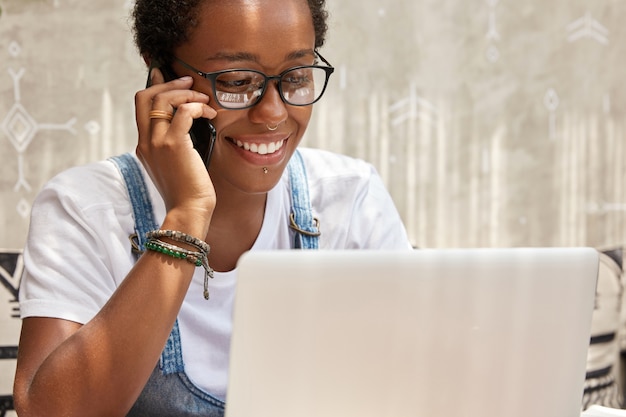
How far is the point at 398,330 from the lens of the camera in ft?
2.73

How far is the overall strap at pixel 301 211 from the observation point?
63.1 inches

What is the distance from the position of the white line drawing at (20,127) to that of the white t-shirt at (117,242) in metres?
1.28

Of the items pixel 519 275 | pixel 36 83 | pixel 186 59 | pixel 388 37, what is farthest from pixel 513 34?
pixel 519 275

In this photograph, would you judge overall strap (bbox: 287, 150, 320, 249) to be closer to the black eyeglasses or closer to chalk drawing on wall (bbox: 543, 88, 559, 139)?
the black eyeglasses

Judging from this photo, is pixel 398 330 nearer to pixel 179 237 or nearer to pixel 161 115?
pixel 179 237

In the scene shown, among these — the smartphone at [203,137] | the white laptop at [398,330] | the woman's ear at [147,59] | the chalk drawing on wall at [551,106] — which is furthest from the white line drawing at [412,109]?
the white laptop at [398,330]

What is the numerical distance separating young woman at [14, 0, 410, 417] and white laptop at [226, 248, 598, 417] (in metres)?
0.46

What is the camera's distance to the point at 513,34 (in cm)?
308

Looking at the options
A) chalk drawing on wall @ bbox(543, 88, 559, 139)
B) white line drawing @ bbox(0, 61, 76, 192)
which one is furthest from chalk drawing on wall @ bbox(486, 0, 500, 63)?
white line drawing @ bbox(0, 61, 76, 192)

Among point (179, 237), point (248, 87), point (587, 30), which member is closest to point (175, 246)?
point (179, 237)

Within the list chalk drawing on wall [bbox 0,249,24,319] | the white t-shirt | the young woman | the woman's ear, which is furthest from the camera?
chalk drawing on wall [bbox 0,249,24,319]

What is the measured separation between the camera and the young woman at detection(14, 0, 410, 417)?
1.24 meters

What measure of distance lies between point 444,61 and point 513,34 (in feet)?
0.93

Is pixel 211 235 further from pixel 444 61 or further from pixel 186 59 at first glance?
pixel 444 61
